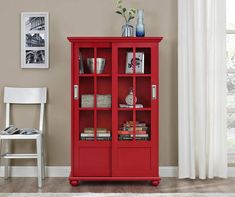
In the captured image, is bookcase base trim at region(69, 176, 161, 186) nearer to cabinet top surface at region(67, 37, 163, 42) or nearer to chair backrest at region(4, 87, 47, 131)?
chair backrest at region(4, 87, 47, 131)

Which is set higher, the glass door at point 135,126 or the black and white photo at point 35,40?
the black and white photo at point 35,40

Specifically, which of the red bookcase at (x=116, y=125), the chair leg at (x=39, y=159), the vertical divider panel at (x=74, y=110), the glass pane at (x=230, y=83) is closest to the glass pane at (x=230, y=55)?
the glass pane at (x=230, y=83)

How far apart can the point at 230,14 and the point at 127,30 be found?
126cm

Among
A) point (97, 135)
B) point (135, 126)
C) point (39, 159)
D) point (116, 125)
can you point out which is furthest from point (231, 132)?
point (39, 159)

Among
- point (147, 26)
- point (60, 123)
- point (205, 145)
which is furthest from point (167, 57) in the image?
point (60, 123)

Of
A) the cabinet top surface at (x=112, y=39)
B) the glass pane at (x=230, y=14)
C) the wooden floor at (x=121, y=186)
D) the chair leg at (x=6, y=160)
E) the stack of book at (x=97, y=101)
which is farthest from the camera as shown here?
the glass pane at (x=230, y=14)

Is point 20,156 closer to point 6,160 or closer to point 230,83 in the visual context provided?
point 6,160

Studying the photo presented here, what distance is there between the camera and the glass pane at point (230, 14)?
4.71 m

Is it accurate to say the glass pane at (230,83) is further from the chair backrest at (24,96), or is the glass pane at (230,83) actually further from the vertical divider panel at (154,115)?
the chair backrest at (24,96)

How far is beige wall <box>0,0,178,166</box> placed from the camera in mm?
4586

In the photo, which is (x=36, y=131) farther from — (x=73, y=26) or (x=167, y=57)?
(x=167, y=57)

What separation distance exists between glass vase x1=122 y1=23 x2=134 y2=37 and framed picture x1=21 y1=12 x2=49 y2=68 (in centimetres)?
87

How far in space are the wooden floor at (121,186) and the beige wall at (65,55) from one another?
316 mm

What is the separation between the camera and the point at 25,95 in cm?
454
